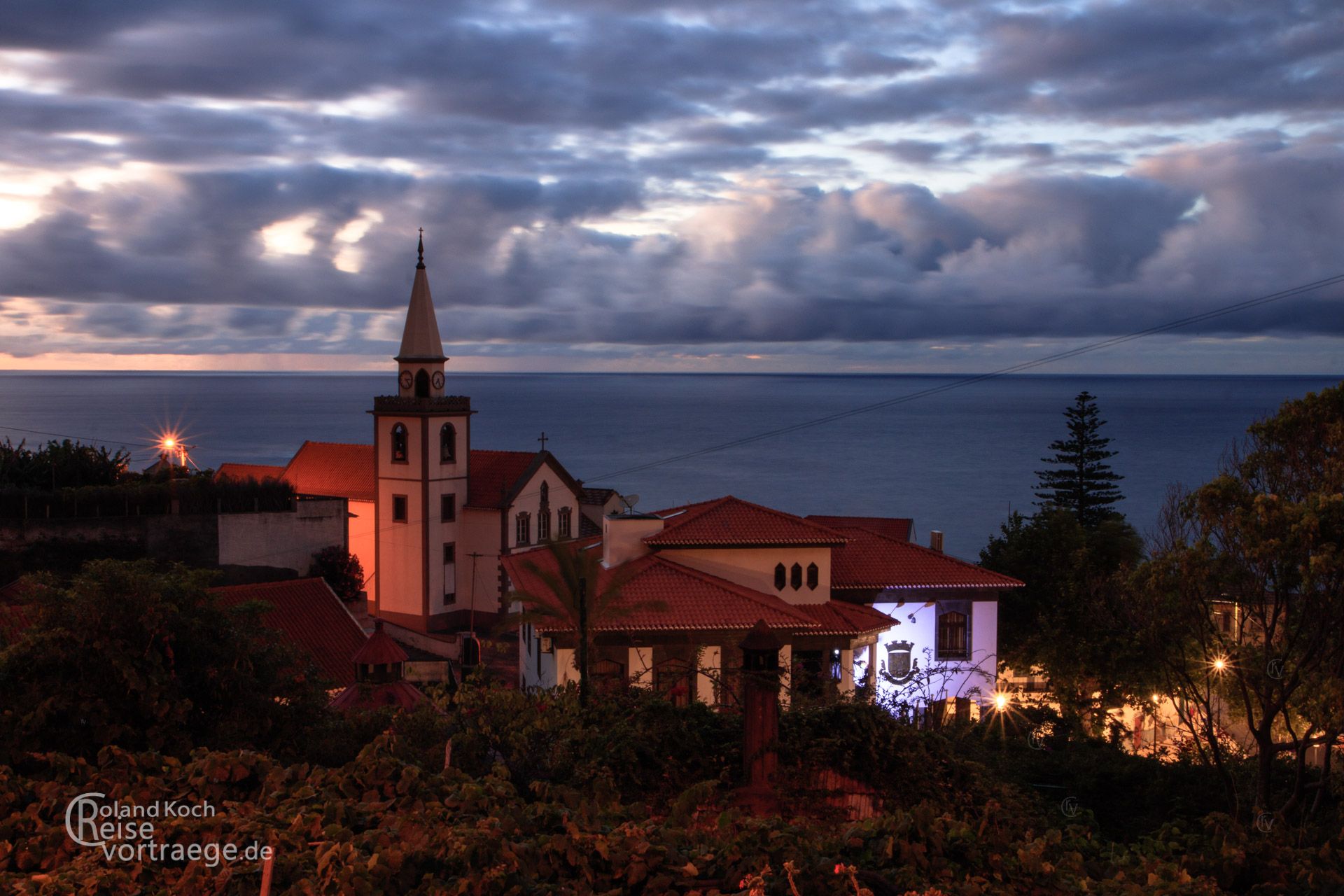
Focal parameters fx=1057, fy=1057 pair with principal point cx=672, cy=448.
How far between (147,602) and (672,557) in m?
15.9

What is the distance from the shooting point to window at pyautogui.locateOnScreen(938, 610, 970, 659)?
25.3m

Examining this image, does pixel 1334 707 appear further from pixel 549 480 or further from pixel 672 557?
pixel 549 480

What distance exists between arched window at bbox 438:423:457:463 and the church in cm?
6

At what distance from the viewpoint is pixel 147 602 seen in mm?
7820

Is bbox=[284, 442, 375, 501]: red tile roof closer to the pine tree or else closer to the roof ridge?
the roof ridge

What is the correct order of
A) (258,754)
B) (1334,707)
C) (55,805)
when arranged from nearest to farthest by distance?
(55,805) < (258,754) < (1334,707)

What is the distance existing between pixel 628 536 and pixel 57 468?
17.0m

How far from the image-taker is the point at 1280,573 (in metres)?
14.1

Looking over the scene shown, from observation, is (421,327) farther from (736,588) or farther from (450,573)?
(736,588)

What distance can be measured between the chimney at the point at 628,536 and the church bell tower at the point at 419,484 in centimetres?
1604

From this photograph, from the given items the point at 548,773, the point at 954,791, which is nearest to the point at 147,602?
the point at 548,773

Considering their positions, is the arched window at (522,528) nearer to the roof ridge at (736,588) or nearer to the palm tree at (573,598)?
the roof ridge at (736,588)

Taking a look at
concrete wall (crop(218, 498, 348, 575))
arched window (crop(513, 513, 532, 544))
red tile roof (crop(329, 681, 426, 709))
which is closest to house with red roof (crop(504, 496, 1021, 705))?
red tile roof (crop(329, 681, 426, 709))

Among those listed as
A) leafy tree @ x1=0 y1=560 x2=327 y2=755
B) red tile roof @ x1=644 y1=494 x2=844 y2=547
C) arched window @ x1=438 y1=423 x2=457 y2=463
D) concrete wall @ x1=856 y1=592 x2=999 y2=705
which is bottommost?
→ concrete wall @ x1=856 y1=592 x2=999 y2=705
